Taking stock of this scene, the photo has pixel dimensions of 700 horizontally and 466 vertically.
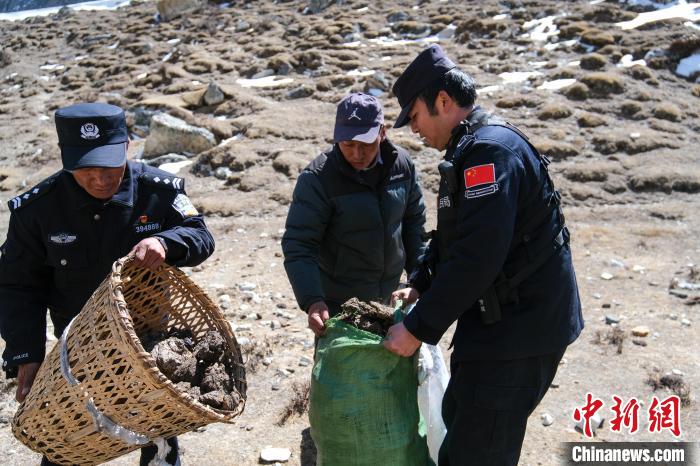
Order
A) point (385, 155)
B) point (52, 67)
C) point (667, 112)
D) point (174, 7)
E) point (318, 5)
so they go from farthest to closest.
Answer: point (174, 7), point (318, 5), point (52, 67), point (667, 112), point (385, 155)

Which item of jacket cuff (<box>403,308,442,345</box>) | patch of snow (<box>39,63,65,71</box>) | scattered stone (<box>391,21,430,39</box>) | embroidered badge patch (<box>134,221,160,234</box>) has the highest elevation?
embroidered badge patch (<box>134,221,160,234</box>)

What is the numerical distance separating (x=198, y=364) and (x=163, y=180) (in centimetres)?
91

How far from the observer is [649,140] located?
1203cm

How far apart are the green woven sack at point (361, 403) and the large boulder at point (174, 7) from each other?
3628 cm

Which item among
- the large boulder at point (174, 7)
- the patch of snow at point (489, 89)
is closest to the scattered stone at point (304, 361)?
the patch of snow at point (489, 89)

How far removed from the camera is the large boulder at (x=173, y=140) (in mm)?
12391

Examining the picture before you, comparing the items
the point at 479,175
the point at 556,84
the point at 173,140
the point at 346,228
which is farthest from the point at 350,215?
the point at 556,84

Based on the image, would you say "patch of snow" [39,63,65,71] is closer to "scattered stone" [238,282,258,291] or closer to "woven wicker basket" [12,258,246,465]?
"scattered stone" [238,282,258,291]

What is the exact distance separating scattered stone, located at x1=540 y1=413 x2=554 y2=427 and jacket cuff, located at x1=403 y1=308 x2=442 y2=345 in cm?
235

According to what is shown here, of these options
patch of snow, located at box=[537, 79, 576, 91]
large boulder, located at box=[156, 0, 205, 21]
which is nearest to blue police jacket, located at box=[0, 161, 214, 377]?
patch of snow, located at box=[537, 79, 576, 91]

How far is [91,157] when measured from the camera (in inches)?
107

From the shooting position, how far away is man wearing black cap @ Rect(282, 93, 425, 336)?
328 cm

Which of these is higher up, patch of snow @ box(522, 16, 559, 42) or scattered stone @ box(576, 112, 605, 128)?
scattered stone @ box(576, 112, 605, 128)

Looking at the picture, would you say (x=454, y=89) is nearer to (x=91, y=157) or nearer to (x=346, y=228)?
(x=346, y=228)
